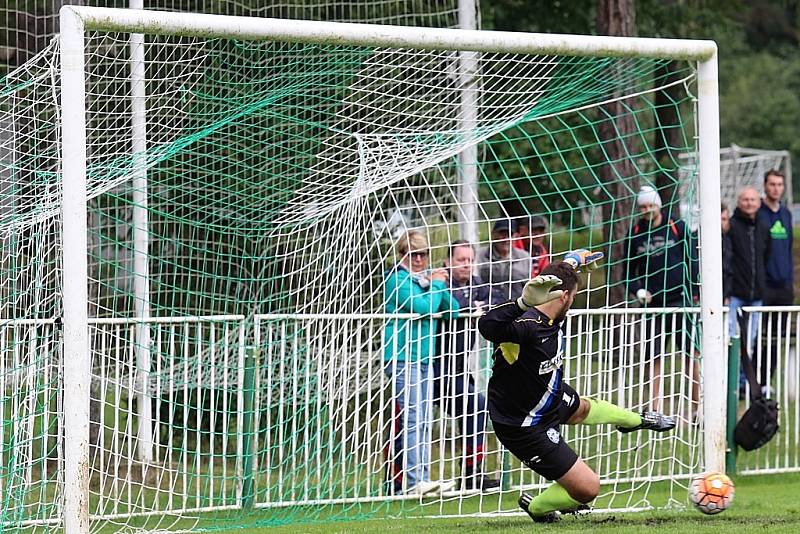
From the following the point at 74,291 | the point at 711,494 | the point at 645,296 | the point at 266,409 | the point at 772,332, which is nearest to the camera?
the point at 74,291

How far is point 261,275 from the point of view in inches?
406

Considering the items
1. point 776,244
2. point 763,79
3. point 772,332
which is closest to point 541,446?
point 772,332

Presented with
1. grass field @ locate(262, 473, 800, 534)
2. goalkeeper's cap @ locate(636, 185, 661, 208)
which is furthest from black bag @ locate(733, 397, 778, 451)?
goalkeeper's cap @ locate(636, 185, 661, 208)

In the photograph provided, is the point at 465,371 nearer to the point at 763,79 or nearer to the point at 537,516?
the point at 537,516

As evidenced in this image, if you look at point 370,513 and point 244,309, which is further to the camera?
point 244,309

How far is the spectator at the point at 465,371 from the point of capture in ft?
29.4

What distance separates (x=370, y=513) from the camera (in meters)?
8.52

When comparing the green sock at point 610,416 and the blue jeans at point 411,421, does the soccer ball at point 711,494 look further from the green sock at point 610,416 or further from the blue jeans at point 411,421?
the blue jeans at point 411,421

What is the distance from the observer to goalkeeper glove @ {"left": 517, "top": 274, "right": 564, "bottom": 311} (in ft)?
22.5

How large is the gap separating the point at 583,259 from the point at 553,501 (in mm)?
1505

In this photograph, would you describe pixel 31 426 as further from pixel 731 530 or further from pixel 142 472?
pixel 731 530

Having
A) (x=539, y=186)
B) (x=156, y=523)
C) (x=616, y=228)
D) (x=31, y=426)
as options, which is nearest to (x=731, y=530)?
(x=156, y=523)

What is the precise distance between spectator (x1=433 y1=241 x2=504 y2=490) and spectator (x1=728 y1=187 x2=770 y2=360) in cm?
399

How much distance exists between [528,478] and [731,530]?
2672 millimetres
